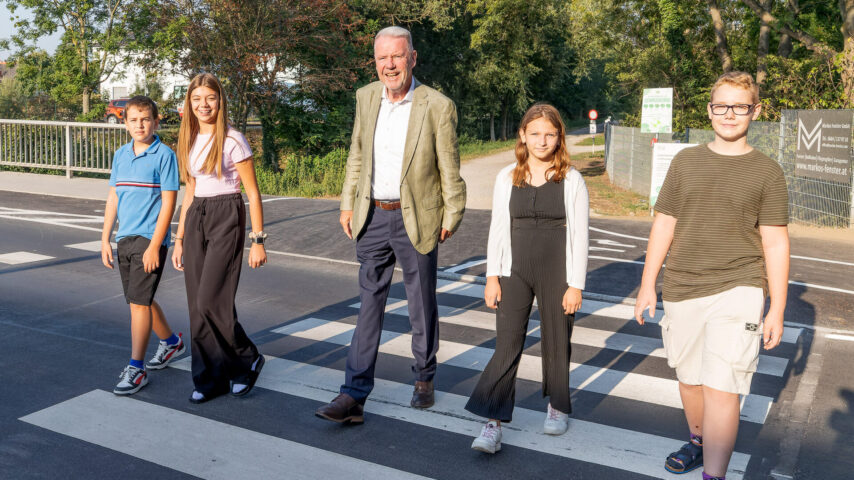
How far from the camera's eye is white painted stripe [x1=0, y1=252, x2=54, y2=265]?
31.2 feet

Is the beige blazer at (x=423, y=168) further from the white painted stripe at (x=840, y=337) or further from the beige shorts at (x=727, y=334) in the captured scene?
the white painted stripe at (x=840, y=337)

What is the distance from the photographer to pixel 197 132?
16.3 feet

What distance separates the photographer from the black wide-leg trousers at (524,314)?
4.10 meters

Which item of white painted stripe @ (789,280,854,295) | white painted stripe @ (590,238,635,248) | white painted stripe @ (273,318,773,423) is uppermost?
white painted stripe @ (590,238,635,248)

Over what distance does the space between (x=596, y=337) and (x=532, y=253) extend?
2674 mm

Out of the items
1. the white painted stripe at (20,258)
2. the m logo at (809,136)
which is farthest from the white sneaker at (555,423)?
the m logo at (809,136)

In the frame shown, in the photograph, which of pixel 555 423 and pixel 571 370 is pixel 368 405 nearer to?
pixel 555 423

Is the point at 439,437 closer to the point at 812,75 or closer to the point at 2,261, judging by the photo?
the point at 2,261

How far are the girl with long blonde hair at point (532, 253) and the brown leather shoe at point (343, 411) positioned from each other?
71 cm

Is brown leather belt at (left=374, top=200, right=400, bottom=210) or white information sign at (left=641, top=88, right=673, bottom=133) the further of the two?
white information sign at (left=641, top=88, right=673, bottom=133)

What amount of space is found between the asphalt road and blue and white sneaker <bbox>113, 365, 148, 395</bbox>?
0.07 metres

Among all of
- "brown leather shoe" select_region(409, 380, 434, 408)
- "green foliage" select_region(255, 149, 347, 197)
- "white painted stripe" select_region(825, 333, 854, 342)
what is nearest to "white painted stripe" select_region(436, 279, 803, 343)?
"white painted stripe" select_region(825, 333, 854, 342)

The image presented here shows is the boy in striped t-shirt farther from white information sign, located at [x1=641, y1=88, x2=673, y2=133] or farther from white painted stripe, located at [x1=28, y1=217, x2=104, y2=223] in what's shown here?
white information sign, located at [x1=641, y1=88, x2=673, y2=133]

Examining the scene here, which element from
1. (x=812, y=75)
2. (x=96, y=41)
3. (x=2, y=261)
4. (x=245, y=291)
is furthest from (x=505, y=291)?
(x=96, y=41)
